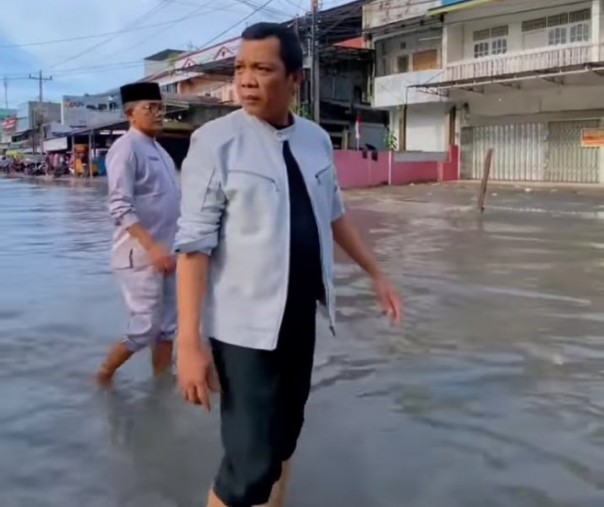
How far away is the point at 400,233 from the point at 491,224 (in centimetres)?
199

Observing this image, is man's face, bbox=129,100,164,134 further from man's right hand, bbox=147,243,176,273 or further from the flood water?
the flood water

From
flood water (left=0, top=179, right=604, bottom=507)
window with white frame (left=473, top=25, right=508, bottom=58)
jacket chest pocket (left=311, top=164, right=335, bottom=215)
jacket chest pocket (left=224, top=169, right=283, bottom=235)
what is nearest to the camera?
jacket chest pocket (left=224, top=169, right=283, bottom=235)

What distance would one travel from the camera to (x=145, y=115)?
13.2 ft

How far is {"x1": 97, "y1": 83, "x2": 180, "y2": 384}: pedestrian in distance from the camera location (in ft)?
12.7

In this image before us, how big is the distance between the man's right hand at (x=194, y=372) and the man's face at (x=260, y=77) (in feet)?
2.13

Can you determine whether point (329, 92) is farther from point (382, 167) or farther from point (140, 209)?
point (140, 209)

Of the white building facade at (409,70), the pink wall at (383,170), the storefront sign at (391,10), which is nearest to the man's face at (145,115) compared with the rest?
the pink wall at (383,170)

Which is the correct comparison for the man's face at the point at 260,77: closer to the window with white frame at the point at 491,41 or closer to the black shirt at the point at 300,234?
the black shirt at the point at 300,234

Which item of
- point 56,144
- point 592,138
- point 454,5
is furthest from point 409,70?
point 56,144

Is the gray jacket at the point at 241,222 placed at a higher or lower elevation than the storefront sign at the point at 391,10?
lower

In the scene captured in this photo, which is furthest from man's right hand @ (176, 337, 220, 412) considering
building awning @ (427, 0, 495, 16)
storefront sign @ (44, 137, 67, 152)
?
storefront sign @ (44, 137, 67, 152)

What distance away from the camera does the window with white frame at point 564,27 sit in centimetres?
2480

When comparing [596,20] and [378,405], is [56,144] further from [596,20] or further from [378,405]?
[378,405]

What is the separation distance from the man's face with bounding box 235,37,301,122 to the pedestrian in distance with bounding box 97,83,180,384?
1.79 metres
